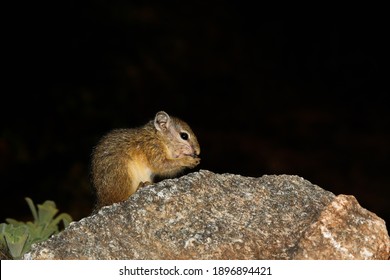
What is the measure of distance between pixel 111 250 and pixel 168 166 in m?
2.14

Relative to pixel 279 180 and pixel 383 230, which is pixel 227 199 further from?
pixel 383 230

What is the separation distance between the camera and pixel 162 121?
620 cm

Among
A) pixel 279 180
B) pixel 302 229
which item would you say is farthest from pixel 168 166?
pixel 302 229

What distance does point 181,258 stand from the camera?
392cm

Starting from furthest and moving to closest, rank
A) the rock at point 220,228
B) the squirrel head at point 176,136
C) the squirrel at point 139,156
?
the squirrel head at point 176,136 → the squirrel at point 139,156 → the rock at point 220,228

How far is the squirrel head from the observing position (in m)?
6.12

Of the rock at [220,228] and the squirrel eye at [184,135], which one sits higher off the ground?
the rock at [220,228]

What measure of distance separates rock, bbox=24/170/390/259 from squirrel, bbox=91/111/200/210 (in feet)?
3.10

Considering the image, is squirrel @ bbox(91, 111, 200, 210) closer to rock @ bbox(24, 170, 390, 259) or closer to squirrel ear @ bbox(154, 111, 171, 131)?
squirrel ear @ bbox(154, 111, 171, 131)

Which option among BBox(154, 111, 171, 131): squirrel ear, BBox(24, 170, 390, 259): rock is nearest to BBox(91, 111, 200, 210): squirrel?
BBox(154, 111, 171, 131): squirrel ear

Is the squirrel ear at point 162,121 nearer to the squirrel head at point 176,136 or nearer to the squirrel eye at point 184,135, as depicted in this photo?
the squirrel head at point 176,136

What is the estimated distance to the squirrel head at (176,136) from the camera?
20.1 feet

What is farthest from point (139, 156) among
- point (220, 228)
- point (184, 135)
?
point (220, 228)

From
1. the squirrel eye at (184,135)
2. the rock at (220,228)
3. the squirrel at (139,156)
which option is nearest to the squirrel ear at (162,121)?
the squirrel at (139,156)
